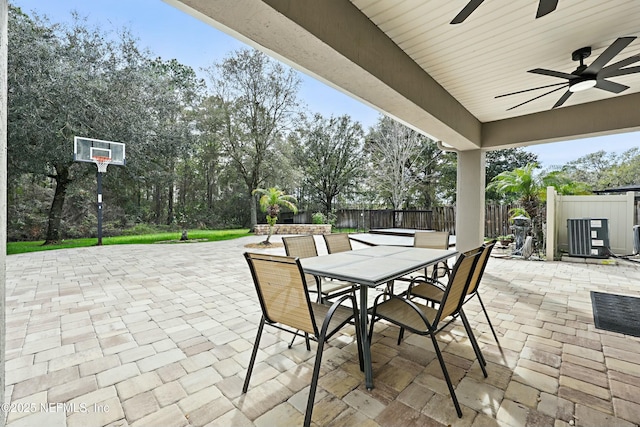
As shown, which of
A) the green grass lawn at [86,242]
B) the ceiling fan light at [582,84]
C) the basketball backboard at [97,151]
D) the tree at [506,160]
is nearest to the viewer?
the ceiling fan light at [582,84]

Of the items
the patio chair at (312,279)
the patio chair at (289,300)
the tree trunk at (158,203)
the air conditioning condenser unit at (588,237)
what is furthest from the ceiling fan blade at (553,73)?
the tree trunk at (158,203)

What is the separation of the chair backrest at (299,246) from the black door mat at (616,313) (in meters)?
2.90

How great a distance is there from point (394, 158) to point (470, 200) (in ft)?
29.5

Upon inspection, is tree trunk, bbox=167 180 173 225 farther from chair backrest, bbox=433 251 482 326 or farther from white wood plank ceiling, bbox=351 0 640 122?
chair backrest, bbox=433 251 482 326

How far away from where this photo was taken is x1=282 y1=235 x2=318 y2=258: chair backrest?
9.98 feet

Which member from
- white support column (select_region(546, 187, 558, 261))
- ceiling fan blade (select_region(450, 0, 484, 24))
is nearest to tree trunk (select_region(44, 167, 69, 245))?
ceiling fan blade (select_region(450, 0, 484, 24))

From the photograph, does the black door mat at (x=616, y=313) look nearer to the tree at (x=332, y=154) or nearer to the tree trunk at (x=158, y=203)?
the tree at (x=332, y=154)

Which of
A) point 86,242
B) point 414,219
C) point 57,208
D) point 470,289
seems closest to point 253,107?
point 57,208

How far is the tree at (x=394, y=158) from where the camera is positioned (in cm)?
1369

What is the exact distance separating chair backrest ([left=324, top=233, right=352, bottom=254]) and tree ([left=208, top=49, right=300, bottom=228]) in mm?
10655

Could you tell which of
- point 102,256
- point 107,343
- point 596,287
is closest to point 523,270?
point 596,287

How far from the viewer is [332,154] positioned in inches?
677

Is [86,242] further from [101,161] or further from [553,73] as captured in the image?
[553,73]

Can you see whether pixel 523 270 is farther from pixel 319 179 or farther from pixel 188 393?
pixel 319 179
